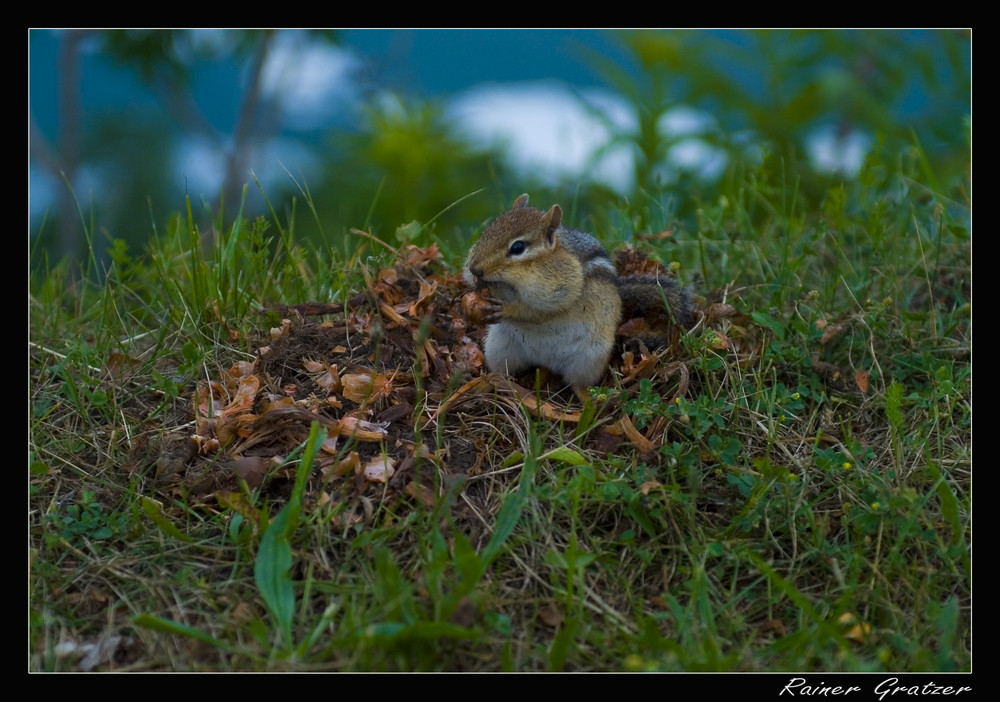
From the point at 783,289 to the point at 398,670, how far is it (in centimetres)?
248

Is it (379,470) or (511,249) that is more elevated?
(511,249)

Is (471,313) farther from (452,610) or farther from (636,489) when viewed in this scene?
(452,610)

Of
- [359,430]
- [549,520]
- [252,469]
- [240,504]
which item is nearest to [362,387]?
[359,430]

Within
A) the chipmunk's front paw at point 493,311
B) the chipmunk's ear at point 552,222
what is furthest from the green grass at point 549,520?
the chipmunk's ear at point 552,222

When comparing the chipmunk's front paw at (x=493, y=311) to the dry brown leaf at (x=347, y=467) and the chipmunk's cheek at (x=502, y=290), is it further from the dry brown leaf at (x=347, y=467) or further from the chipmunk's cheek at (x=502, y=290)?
the dry brown leaf at (x=347, y=467)

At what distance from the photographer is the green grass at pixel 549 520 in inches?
105

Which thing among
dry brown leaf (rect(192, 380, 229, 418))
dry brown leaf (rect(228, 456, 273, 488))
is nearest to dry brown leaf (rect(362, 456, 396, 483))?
dry brown leaf (rect(228, 456, 273, 488))

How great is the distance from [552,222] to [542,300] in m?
0.31

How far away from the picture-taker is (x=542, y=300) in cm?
347

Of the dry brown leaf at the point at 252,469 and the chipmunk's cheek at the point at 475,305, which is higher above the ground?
the chipmunk's cheek at the point at 475,305

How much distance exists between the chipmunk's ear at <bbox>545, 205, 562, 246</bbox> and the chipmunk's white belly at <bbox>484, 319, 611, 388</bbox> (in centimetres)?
32

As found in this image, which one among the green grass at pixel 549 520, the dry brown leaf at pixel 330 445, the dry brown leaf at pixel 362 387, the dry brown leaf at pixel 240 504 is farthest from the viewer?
the dry brown leaf at pixel 362 387

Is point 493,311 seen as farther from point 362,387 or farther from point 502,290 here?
point 362,387

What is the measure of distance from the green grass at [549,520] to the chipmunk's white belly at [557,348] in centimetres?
14
